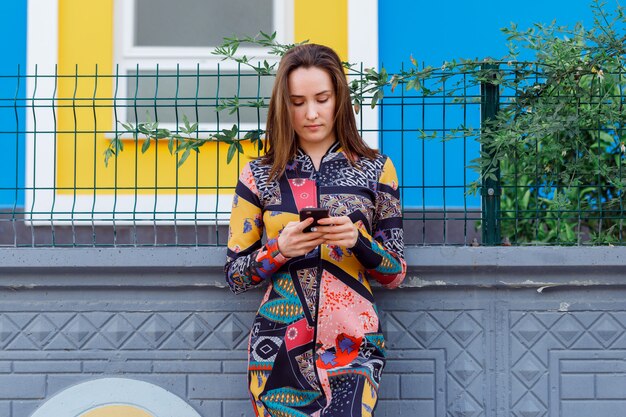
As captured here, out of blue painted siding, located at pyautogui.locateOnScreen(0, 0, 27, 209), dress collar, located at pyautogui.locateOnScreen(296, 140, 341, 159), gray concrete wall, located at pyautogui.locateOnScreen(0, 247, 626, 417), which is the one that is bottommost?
gray concrete wall, located at pyautogui.locateOnScreen(0, 247, 626, 417)

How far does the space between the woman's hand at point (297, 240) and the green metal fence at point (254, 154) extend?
3.53ft

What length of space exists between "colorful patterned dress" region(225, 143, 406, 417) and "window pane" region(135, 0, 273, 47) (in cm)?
376

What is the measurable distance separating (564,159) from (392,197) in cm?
138

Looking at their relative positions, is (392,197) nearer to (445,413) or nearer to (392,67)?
(445,413)

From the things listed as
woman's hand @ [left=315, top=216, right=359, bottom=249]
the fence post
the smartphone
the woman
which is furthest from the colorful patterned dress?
the fence post

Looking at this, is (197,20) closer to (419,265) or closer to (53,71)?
(53,71)

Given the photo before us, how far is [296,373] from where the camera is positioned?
3.38 m

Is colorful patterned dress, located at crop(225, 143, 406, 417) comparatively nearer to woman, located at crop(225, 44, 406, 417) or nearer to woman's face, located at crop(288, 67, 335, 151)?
woman, located at crop(225, 44, 406, 417)

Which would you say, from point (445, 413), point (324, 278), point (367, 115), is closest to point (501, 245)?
point (445, 413)

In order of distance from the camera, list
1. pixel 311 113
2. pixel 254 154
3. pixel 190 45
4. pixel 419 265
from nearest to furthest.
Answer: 1. pixel 311 113
2. pixel 419 265
3. pixel 254 154
4. pixel 190 45

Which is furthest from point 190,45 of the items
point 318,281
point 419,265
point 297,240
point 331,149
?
point 297,240

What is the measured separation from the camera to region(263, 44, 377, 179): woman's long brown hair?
3.44 meters

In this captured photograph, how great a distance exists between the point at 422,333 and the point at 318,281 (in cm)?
95

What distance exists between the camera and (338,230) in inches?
123
